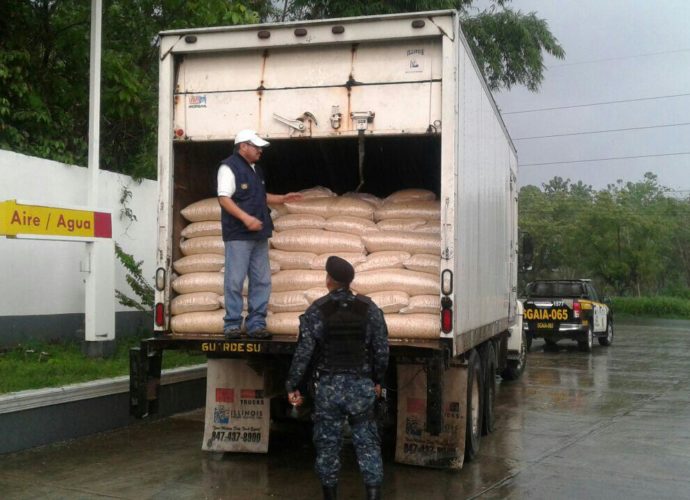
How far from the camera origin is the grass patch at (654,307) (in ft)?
129

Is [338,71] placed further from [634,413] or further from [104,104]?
[104,104]

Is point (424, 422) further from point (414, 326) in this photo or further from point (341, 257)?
point (341, 257)

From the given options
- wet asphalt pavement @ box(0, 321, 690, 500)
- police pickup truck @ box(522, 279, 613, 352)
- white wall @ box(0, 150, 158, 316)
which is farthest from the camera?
police pickup truck @ box(522, 279, 613, 352)

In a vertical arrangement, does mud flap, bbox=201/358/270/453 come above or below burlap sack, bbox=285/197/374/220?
below

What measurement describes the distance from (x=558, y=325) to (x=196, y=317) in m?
14.7

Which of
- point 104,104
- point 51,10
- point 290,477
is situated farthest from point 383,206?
point 51,10

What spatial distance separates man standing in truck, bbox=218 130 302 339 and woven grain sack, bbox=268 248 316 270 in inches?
10.9

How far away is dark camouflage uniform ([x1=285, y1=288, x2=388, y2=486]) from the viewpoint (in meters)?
5.54

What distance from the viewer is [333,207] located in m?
7.38

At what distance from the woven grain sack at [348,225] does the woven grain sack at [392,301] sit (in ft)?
2.60

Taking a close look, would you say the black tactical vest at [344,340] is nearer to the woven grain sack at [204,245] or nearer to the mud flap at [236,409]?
the woven grain sack at [204,245]

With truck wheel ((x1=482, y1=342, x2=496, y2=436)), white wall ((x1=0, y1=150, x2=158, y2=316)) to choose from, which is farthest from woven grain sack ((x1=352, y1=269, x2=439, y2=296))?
white wall ((x1=0, y1=150, x2=158, y2=316))

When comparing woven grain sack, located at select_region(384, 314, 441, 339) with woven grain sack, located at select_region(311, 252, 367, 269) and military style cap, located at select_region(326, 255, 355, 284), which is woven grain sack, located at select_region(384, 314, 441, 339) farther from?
military style cap, located at select_region(326, 255, 355, 284)

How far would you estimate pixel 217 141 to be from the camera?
23.2 feet
